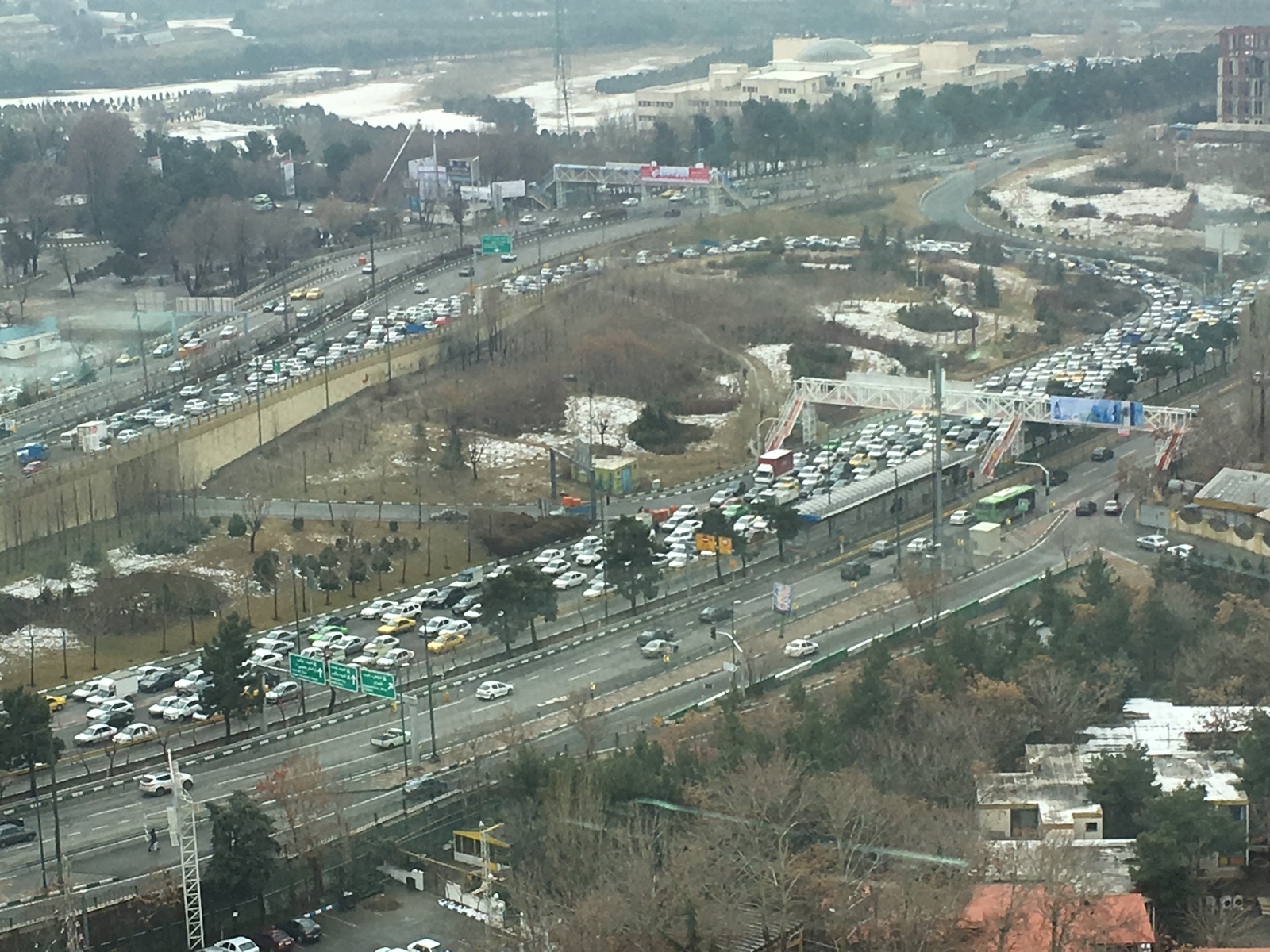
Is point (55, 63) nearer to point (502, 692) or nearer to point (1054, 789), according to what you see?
point (502, 692)

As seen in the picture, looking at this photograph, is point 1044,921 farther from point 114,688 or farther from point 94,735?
point 114,688

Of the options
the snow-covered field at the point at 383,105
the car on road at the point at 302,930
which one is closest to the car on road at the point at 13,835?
the car on road at the point at 302,930

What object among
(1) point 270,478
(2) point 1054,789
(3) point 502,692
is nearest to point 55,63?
(1) point 270,478

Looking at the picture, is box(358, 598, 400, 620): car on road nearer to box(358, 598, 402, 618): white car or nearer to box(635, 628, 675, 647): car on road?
box(358, 598, 402, 618): white car

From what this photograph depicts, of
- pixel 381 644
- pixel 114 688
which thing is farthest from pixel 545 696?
pixel 114 688

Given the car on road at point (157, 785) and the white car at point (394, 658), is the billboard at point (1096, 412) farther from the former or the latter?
the car on road at point (157, 785)

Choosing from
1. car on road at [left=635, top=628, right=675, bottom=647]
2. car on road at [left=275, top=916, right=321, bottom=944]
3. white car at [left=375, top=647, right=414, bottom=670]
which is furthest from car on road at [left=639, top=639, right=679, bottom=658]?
car on road at [left=275, top=916, right=321, bottom=944]
